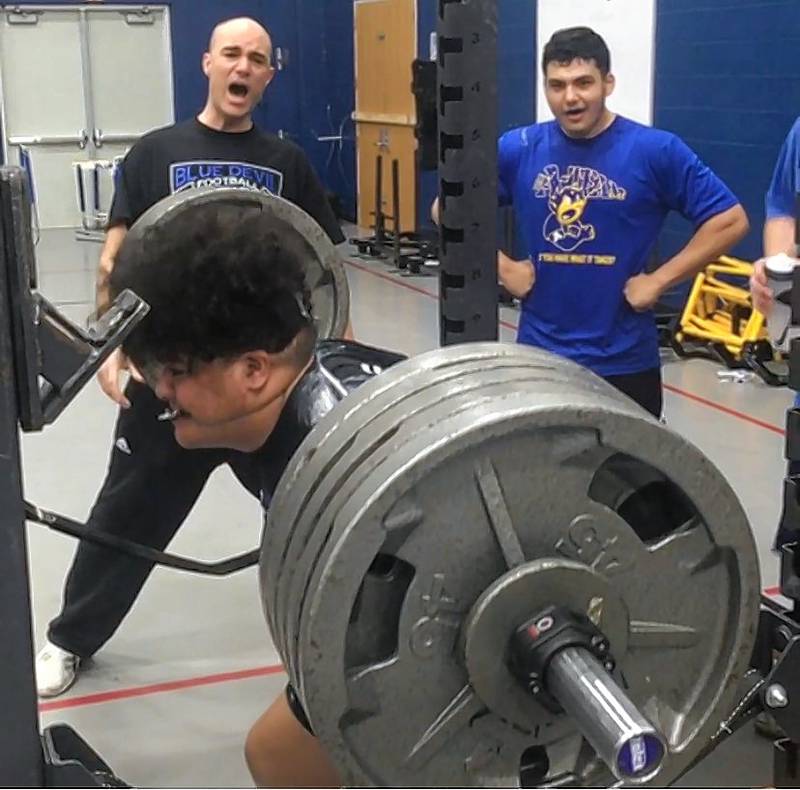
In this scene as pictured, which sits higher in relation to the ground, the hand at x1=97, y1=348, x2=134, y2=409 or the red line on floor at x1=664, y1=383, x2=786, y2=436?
the hand at x1=97, y1=348, x2=134, y2=409

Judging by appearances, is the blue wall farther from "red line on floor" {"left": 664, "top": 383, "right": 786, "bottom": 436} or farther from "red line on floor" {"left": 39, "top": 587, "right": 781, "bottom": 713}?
"red line on floor" {"left": 39, "top": 587, "right": 781, "bottom": 713}

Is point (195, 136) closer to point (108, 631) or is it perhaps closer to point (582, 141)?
point (582, 141)

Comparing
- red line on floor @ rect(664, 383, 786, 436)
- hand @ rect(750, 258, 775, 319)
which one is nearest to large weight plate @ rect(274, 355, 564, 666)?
hand @ rect(750, 258, 775, 319)

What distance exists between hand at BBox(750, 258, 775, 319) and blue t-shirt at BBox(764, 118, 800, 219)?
1.73 feet

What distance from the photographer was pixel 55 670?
286 cm

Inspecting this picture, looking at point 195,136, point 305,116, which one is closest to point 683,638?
point 195,136

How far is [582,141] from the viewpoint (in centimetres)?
303

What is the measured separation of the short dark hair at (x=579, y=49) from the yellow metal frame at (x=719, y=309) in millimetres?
3020

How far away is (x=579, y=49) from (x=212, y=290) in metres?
1.84

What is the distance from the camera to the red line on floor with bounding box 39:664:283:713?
2.82 metres

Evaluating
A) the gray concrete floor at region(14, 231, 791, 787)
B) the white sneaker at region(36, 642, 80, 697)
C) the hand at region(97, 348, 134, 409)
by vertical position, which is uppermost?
the hand at region(97, 348, 134, 409)

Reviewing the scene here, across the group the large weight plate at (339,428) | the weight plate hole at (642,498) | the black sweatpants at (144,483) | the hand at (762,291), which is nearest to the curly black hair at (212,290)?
the large weight plate at (339,428)

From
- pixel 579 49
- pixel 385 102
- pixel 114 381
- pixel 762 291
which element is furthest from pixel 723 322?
pixel 385 102

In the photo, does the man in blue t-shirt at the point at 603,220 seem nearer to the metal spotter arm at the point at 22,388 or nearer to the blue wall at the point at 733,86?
the metal spotter arm at the point at 22,388
